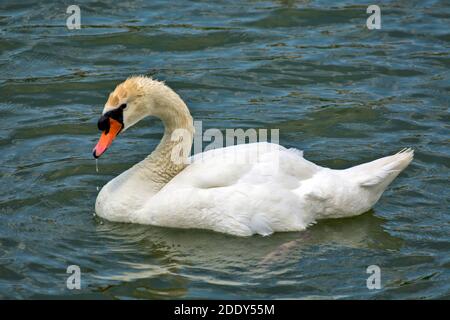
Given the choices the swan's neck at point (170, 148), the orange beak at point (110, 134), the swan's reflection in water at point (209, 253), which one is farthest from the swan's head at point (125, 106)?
the swan's reflection in water at point (209, 253)

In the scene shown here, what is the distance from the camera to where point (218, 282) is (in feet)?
31.0

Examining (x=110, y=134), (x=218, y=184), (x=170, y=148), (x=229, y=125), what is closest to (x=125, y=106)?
(x=110, y=134)

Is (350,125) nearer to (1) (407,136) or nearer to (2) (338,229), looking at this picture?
(1) (407,136)

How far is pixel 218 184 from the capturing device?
10352 millimetres

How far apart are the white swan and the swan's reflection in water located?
0.39ft

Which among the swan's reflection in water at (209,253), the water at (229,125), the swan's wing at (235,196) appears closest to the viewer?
the swan's reflection in water at (209,253)

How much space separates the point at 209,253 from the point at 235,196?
23.8 inches

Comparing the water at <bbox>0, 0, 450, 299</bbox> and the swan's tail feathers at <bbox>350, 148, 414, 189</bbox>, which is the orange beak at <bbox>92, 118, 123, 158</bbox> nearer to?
the water at <bbox>0, 0, 450, 299</bbox>

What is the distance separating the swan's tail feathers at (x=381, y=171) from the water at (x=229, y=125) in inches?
17.7

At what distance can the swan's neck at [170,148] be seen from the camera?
35.2 ft

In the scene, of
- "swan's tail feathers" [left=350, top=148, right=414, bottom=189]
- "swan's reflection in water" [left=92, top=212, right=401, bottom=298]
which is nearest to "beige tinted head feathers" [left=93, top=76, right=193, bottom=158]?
"swan's reflection in water" [left=92, top=212, right=401, bottom=298]

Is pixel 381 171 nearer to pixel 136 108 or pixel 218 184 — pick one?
pixel 218 184

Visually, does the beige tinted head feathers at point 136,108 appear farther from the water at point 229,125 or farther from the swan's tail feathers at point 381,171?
the swan's tail feathers at point 381,171
